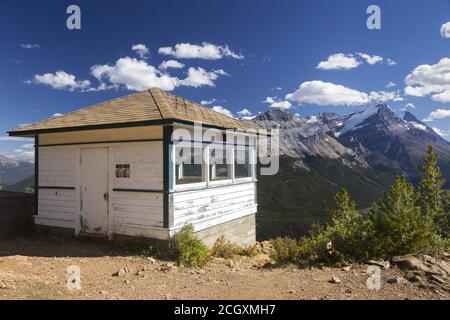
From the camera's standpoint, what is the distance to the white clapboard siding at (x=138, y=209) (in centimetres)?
869

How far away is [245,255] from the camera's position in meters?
11.0

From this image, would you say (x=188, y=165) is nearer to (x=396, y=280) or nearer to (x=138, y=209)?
(x=138, y=209)

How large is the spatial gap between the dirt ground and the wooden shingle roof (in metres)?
3.28

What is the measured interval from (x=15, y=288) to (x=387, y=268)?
6851 mm

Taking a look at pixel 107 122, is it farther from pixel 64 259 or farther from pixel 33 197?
pixel 33 197

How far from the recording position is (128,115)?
9086 mm

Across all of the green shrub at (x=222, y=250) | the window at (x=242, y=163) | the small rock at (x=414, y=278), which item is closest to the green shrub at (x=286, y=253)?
the green shrub at (x=222, y=250)

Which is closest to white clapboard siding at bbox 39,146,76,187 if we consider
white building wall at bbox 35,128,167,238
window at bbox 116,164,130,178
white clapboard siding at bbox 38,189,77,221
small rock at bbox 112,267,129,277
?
white building wall at bbox 35,128,167,238

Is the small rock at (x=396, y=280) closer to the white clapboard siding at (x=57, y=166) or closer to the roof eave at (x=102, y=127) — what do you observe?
the roof eave at (x=102, y=127)

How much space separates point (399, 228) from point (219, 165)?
562 centimetres

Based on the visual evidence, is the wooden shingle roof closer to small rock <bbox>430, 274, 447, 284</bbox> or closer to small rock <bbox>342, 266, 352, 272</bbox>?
small rock <bbox>342, 266, 352, 272</bbox>

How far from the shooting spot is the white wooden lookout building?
8.68m

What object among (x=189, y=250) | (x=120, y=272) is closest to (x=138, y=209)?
(x=189, y=250)

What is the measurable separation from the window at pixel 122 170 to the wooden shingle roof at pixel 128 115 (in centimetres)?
116
